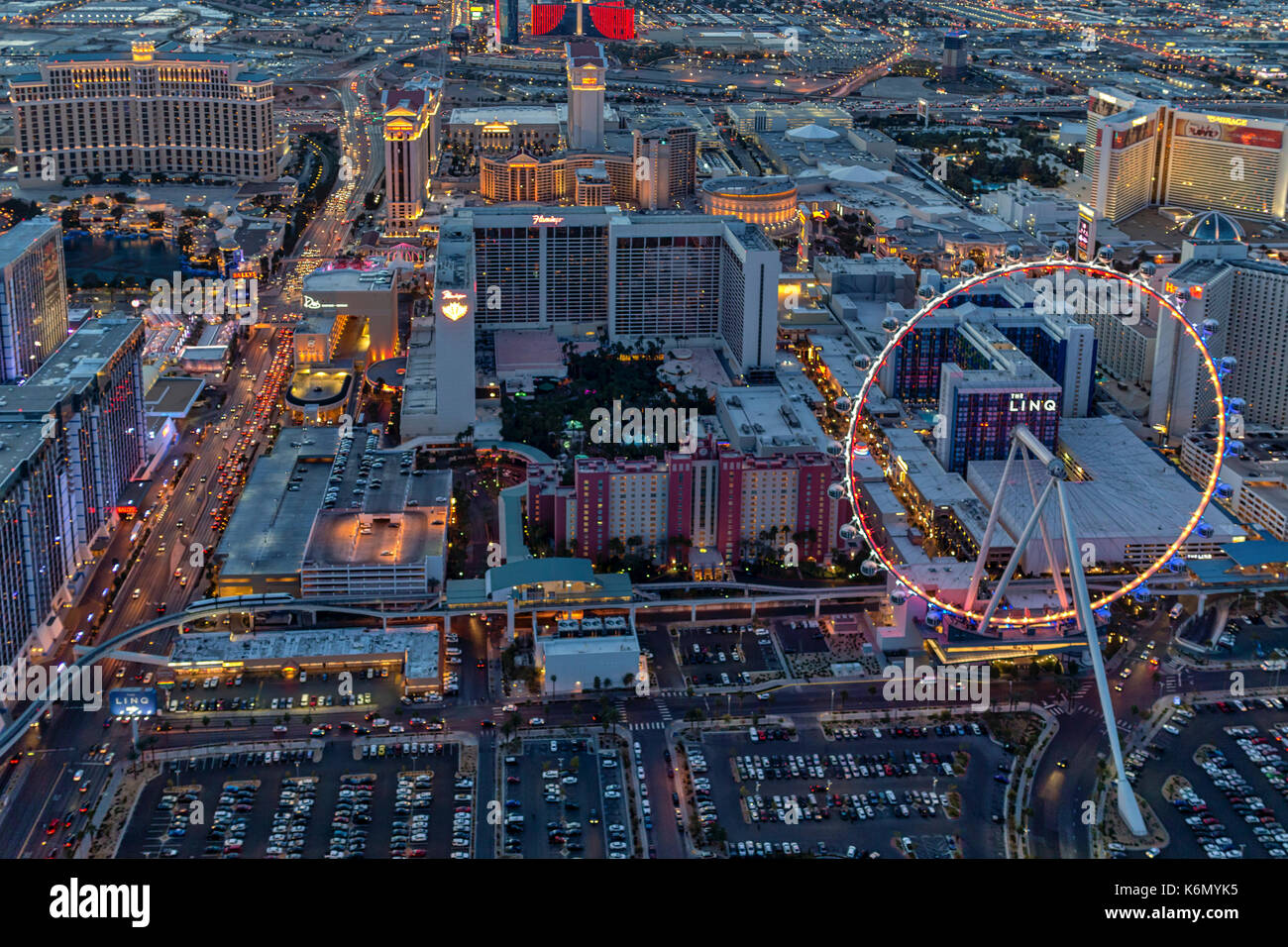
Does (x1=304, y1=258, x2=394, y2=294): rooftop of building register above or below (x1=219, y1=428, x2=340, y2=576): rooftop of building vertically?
above

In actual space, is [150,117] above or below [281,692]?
above

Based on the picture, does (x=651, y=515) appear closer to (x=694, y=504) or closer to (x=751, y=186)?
(x=694, y=504)

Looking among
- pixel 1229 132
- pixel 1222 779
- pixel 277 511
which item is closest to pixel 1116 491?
pixel 1222 779

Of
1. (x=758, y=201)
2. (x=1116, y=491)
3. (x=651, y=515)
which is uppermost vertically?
(x=758, y=201)

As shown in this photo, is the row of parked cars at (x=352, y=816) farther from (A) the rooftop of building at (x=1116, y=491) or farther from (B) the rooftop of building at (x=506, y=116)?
(B) the rooftop of building at (x=506, y=116)

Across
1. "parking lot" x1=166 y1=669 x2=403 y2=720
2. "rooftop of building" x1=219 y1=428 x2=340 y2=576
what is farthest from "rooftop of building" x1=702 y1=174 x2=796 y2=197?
"parking lot" x1=166 y1=669 x2=403 y2=720

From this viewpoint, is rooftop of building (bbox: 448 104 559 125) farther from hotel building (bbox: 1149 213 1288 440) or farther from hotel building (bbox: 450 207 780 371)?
hotel building (bbox: 1149 213 1288 440)
